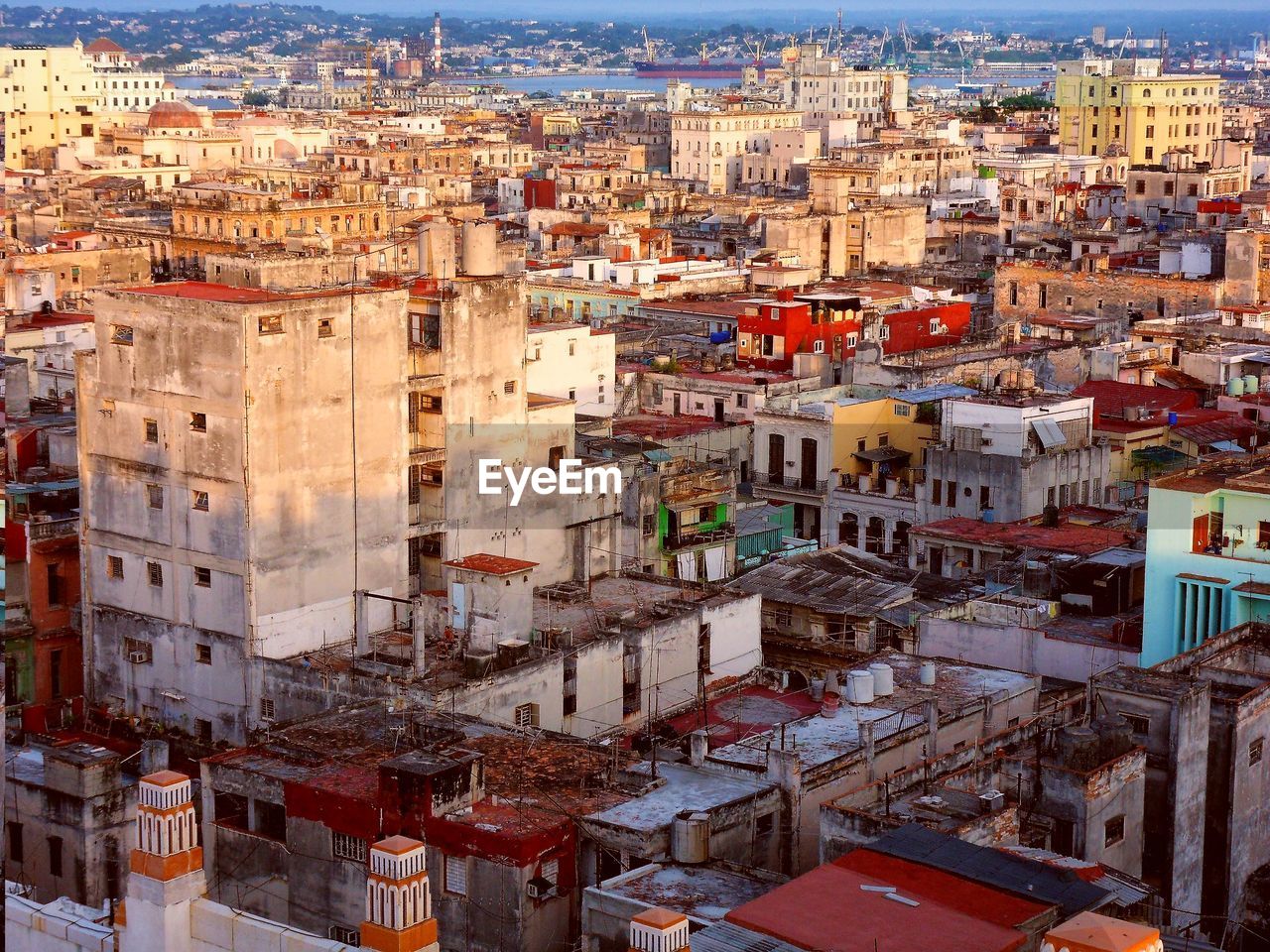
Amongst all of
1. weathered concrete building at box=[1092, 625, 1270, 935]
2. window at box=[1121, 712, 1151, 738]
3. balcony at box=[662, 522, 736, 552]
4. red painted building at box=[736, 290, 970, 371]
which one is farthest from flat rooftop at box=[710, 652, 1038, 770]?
red painted building at box=[736, 290, 970, 371]

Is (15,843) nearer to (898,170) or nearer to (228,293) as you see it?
(228,293)

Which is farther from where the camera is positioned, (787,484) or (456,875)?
(787,484)

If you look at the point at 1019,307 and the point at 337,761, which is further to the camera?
the point at 1019,307

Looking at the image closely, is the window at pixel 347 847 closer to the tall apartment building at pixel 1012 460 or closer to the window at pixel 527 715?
the window at pixel 527 715

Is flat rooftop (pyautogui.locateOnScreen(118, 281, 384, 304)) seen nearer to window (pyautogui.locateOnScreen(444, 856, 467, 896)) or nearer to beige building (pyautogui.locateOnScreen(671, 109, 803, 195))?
window (pyautogui.locateOnScreen(444, 856, 467, 896))

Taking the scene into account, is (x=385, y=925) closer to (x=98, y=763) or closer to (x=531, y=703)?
(x=98, y=763)

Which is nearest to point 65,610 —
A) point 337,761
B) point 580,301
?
point 337,761

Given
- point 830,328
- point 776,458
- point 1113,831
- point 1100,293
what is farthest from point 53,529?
point 1100,293
